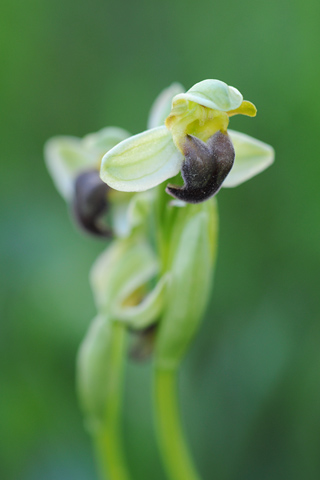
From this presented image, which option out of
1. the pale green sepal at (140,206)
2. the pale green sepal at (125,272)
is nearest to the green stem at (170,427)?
the pale green sepal at (125,272)

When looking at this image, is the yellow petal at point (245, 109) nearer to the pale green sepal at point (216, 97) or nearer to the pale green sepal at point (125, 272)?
the pale green sepal at point (216, 97)

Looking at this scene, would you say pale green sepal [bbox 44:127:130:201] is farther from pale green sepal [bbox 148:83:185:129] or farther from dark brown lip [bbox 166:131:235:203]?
dark brown lip [bbox 166:131:235:203]

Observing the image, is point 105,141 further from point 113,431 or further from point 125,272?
point 113,431

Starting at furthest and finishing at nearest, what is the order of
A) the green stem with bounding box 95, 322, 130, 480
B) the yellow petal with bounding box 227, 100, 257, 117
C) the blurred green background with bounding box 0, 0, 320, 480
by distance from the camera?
the blurred green background with bounding box 0, 0, 320, 480 < the green stem with bounding box 95, 322, 130, 480 < the yellow petal with bounding box 227, 100, 257, 117

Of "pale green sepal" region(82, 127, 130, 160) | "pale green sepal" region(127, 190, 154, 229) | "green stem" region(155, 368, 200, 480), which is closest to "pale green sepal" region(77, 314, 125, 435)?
"green stem" region(155, 368, 200, 480)

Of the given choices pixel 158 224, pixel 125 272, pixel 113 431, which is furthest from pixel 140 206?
pixel 113 431

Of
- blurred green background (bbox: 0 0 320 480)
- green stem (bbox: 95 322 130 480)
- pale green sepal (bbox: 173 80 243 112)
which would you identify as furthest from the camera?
blurred green background (bbox: 0 0 320 480)

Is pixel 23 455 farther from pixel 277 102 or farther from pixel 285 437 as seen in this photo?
pixel 277 102
